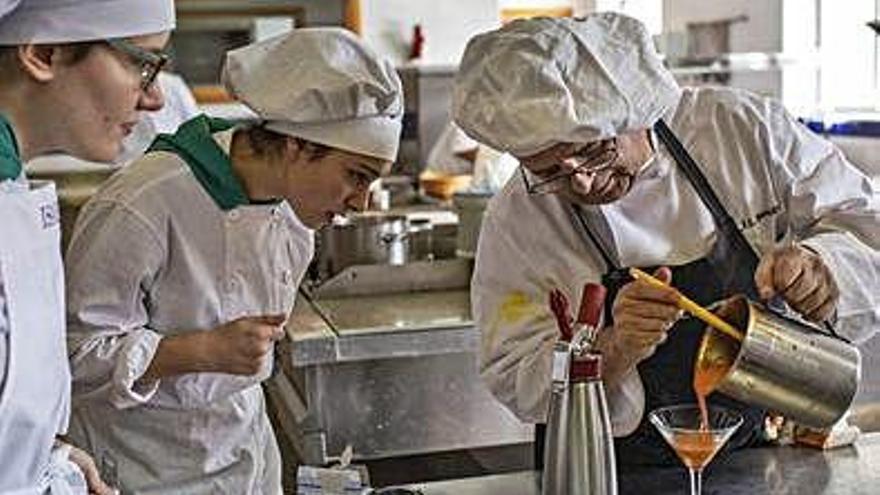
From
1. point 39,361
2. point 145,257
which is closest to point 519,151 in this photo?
point 145,257

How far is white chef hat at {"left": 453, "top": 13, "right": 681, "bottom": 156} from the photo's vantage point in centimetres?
155

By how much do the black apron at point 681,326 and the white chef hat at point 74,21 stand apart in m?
0.77

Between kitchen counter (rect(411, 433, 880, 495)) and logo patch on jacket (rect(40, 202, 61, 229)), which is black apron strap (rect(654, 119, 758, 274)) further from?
logo patch on jacket (rect(40, 202, 61, 229))

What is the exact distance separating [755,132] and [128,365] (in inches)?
40.1

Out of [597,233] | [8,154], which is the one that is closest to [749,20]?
[597,233]

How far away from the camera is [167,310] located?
70.5 inches

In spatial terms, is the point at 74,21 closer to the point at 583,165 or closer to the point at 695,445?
the point at 583,165

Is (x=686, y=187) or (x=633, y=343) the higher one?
(x=686, y=187)

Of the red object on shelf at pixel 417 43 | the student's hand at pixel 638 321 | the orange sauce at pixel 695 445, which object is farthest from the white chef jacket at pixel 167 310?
the red object on shelf at pixel 417 43

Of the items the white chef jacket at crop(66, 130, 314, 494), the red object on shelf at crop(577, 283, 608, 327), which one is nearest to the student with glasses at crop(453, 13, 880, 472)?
the red object on shelf at crop(577, 283, 608, 327)

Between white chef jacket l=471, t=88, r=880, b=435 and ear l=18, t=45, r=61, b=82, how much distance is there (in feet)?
2.57

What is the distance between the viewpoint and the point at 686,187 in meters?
1.83

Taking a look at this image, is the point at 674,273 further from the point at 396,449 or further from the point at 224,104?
the point at 224,104

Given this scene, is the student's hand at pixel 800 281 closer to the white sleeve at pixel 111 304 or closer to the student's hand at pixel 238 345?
the student's hand at pixel 238 345
